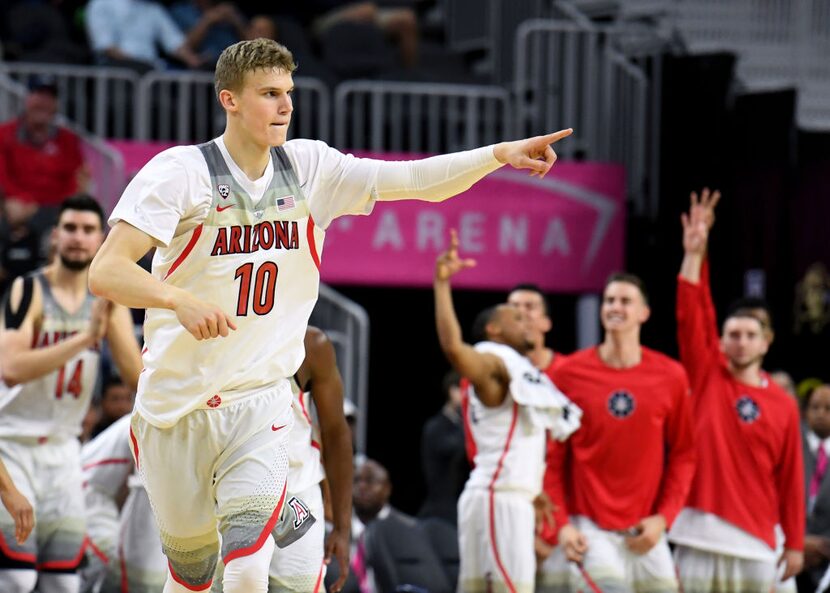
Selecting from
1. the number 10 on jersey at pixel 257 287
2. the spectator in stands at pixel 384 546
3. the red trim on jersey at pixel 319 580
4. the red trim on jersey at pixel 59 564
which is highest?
the number 10 on jersey at pixel 257 287

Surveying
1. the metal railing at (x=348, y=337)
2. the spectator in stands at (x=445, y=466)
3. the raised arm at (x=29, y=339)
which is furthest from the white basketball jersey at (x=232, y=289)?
the metal railing at (x=348, y=337)

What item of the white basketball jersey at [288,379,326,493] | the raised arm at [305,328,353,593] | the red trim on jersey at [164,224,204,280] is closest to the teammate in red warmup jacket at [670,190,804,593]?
the raised arm at [305,328,353,593]

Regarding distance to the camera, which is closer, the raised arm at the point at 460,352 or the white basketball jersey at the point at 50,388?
the white basketball jersey at the point at 50,388

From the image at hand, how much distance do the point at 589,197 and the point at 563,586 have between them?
499 centimetres

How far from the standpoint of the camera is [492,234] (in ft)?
42.7

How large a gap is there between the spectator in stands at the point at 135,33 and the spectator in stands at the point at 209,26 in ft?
0.38

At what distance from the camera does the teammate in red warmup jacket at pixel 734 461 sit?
877 centimetres

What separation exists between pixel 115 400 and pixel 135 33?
551 centimetres

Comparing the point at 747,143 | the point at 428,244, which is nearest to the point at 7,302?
the point at 428,244

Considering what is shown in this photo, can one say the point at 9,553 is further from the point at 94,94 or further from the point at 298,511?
the point at 94,94

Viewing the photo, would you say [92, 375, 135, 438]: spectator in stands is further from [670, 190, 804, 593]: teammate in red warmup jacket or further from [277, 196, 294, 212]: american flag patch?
[277, 196, 294, 212]: american flag patch

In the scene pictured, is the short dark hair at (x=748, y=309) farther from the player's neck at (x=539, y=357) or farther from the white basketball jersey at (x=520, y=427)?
the white basketball jersey at (x=520, y=427)

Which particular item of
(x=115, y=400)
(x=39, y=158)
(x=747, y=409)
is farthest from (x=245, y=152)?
(x=39, y=158)

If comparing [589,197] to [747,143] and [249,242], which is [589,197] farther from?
[249,242]
